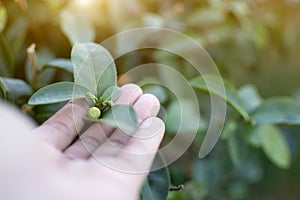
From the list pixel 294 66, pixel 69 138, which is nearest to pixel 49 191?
pixel 69 138

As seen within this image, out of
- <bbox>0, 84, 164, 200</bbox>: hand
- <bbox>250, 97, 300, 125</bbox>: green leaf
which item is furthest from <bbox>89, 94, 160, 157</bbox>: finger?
<bbox>250, 97, 300, 125</bbox>: green leaf

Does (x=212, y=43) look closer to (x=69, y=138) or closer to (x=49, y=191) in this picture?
(x=69, y=138)

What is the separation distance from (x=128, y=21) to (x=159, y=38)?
10 centimetres

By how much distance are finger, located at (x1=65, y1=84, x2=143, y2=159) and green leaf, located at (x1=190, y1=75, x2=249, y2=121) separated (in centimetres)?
24

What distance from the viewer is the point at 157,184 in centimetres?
86

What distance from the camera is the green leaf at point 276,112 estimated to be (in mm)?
1070

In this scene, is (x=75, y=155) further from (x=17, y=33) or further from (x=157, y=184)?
(x=17, y=33)

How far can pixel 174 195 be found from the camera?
1.02 m

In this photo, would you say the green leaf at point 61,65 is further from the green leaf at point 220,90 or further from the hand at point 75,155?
the green leaf at point 220,90

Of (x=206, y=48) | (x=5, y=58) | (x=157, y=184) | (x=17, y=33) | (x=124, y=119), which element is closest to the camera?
(x=124, y=119)

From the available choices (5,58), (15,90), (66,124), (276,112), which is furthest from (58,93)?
(276,112)

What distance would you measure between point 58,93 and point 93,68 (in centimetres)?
7

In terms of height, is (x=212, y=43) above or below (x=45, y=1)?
below

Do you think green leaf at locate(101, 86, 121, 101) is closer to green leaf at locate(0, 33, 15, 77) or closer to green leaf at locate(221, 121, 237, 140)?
green leaf at locate(0, 33, 15, 77)
